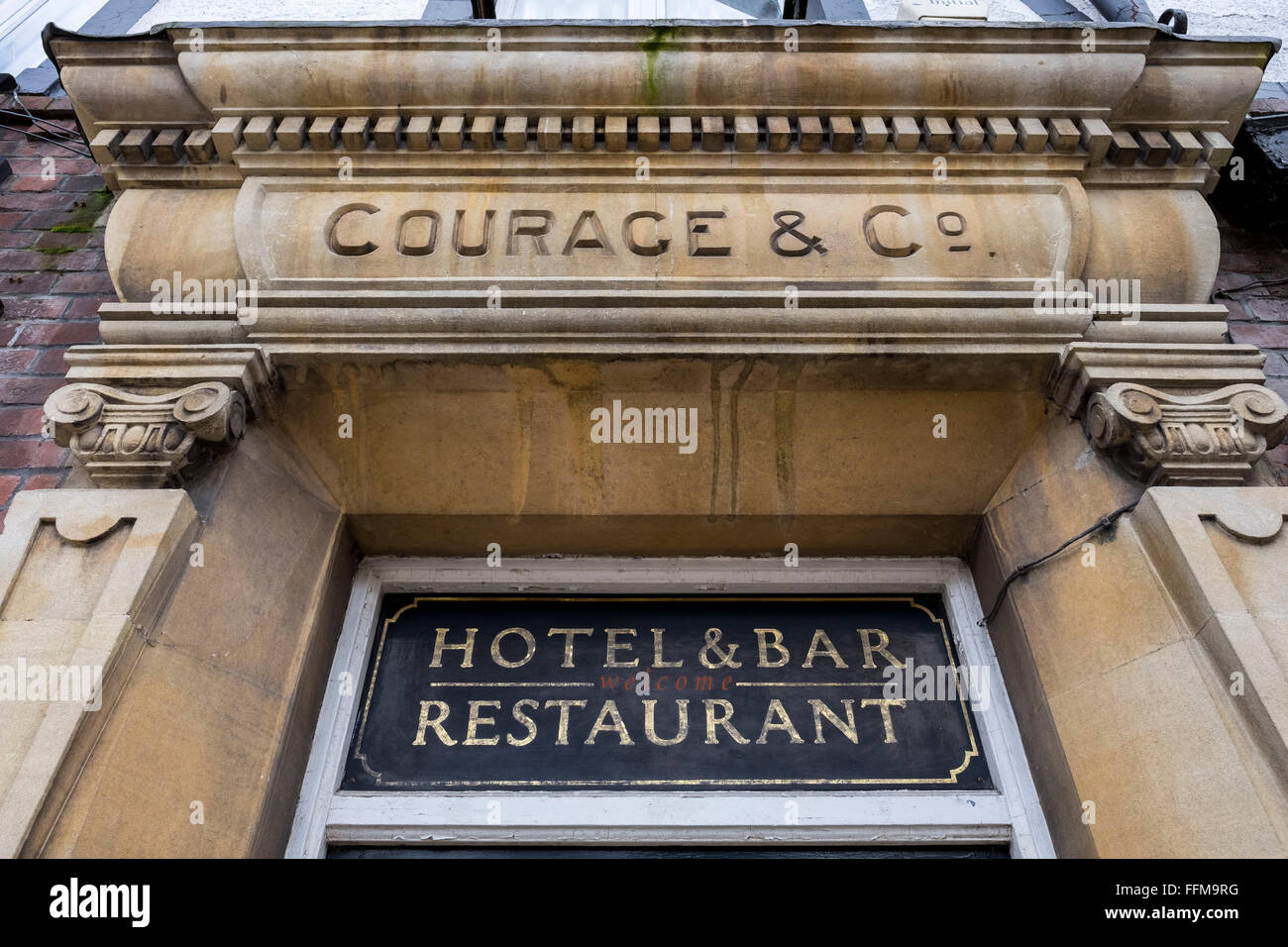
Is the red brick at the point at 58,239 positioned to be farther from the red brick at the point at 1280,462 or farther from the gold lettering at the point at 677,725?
the red brick at the point at 1280,462

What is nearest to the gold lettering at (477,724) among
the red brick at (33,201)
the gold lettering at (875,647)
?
the gold lettering at (875,647)

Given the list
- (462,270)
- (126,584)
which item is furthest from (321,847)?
(462,270)

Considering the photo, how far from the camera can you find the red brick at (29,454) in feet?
10.2

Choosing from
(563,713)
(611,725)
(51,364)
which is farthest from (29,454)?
(611,725)

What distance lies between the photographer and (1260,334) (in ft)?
11.8

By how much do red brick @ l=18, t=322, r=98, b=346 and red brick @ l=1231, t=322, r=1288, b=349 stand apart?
4.33 meters

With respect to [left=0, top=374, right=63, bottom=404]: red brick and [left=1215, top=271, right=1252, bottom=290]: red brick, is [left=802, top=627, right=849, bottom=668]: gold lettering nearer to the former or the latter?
Result: [left=1215, top=271, right=1252, bottom=290]: red brick

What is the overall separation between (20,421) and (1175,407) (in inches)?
149

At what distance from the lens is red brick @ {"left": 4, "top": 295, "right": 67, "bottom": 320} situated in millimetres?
3621

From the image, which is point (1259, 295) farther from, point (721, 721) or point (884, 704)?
point (721, 721)

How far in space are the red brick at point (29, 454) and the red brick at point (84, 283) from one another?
2.74ft

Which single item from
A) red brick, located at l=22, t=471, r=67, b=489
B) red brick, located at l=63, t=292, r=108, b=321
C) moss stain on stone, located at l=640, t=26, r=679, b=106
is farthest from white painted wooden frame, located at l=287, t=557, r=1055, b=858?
moss stain on stone, located at l=640, t=26, r=679, b=106

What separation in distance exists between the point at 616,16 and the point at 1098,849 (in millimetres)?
4383

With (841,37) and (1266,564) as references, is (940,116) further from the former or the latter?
(1266,564)
